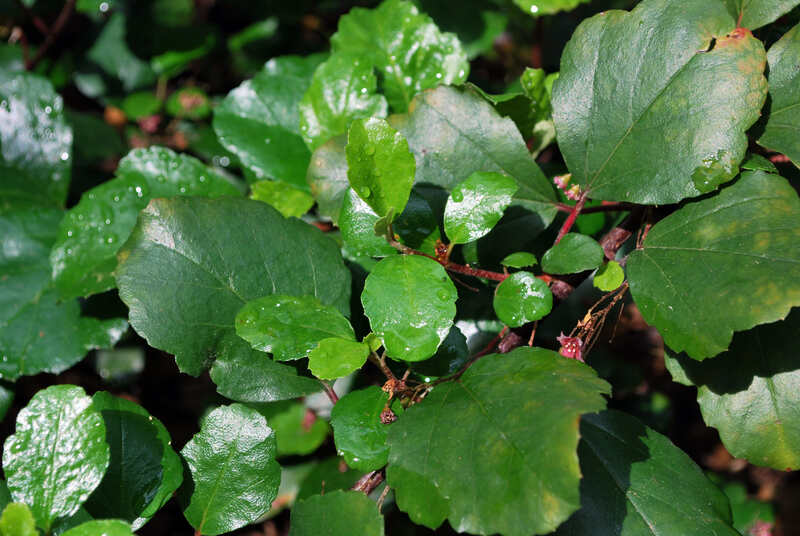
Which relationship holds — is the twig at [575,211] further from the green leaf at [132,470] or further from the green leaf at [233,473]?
the green leaf at [132,470]

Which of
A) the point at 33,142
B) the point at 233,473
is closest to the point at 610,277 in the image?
the point at 233,473

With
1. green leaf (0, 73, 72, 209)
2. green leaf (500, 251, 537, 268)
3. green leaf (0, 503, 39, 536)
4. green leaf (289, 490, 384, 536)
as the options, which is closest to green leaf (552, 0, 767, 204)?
green leaf (500, 251, 537, 268)

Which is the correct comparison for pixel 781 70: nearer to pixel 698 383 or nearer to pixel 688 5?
pixel 688 5

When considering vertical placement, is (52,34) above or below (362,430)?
above

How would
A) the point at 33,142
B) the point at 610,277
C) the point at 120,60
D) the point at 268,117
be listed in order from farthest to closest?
the point at 120,60, the point at 33,142, the point at 268,117, the point at 610,277

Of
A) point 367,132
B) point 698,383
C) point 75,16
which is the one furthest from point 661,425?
point 75,16

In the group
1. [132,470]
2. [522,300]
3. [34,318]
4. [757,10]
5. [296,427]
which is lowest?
[296,427]

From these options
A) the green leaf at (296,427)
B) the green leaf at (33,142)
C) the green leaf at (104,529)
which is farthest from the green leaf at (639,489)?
the green leaf at (33,142)

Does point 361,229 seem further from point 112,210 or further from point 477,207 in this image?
point 112,210

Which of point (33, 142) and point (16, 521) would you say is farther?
point (33, 142)
